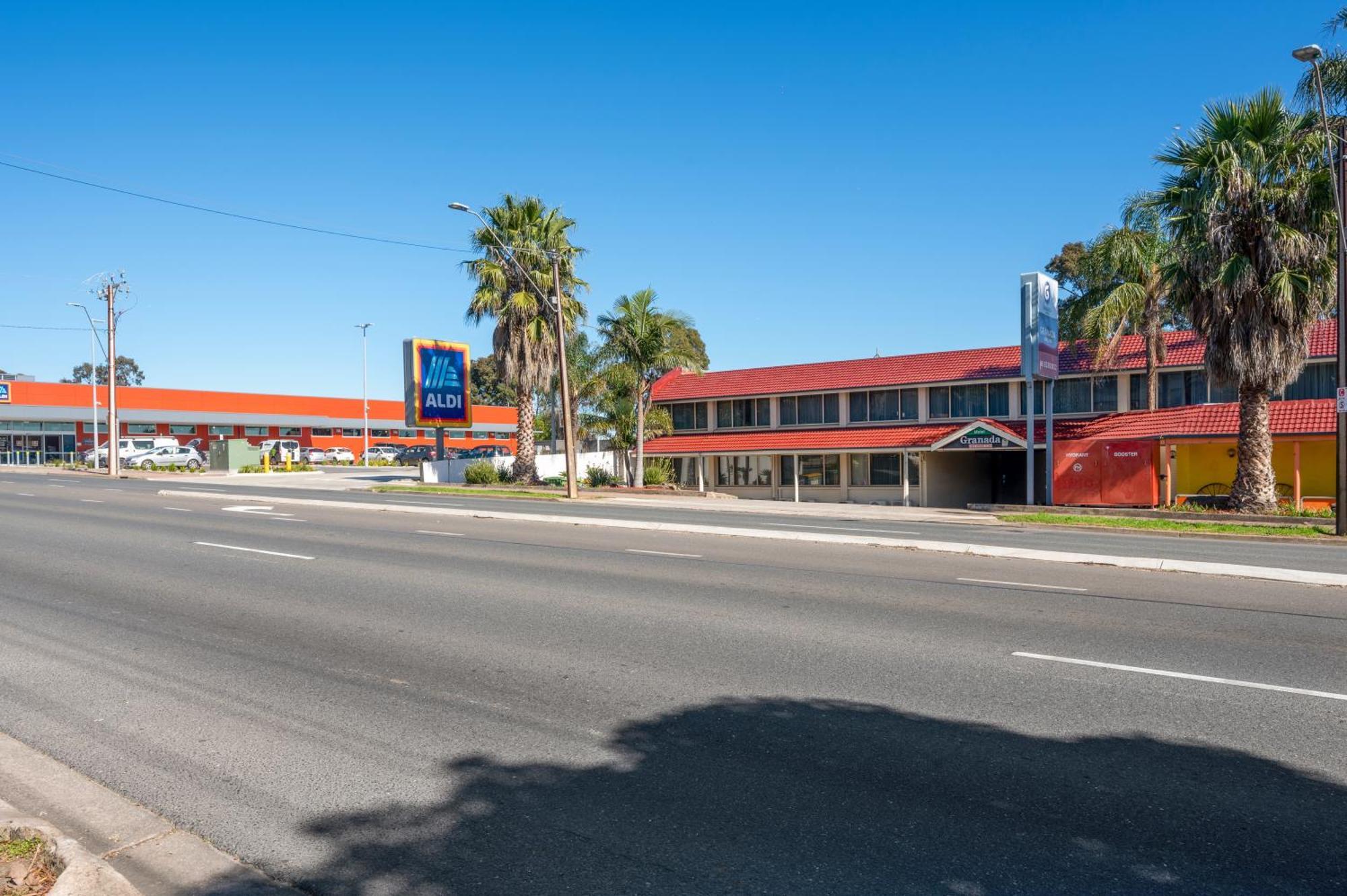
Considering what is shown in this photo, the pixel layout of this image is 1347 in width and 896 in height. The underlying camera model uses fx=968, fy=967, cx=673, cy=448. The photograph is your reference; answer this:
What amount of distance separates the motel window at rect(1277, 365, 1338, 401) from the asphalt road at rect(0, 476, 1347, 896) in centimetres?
2565

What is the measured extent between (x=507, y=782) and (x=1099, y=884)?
287 cm

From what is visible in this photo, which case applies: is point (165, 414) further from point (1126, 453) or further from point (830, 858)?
point (830, 858)

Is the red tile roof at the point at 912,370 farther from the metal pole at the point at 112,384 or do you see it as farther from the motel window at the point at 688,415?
the metal pole at the point at 112,384

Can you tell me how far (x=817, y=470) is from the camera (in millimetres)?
41688

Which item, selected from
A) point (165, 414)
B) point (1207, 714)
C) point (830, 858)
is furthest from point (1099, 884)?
point (165, 414)

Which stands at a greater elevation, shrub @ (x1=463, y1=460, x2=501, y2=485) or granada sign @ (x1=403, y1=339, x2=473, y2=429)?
granada sign @ (x1=403, y1=339, x2=473, y2=429)

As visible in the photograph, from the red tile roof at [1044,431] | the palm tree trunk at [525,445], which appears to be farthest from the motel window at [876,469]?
the palm tree trunk at [525,445]

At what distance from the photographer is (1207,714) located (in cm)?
618

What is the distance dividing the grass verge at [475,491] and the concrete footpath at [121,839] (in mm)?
26426

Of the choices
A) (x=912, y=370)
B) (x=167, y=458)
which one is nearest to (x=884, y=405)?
(x=912, y=370)

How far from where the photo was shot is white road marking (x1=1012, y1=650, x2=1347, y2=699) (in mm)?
6637

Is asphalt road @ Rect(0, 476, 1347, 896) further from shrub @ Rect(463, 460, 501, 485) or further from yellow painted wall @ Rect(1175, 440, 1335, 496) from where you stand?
shrub @ Rect(463, 460, 501, 485)

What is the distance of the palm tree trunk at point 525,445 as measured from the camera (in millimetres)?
40719

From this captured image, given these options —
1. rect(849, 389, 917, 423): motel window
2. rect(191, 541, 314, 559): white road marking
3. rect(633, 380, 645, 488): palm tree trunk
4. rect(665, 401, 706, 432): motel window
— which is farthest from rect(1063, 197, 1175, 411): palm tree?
rect(191, 541, 314, 559): white road marking
